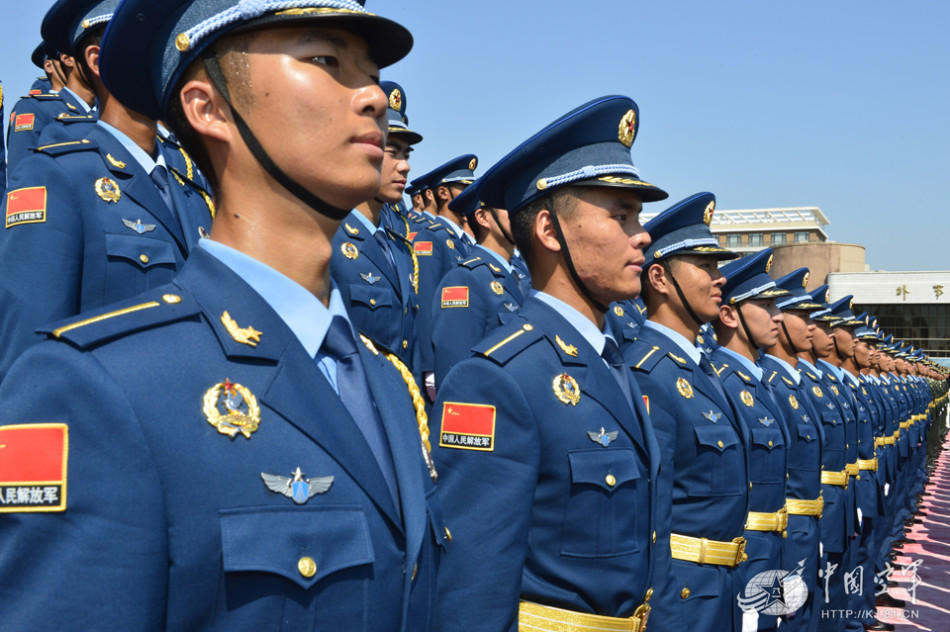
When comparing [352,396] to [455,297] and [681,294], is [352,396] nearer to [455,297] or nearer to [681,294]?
[681,294]

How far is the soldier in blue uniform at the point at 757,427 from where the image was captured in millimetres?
4750

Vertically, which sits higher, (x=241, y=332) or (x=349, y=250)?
(x=349, y=250)

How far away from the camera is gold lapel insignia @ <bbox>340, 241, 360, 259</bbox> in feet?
15.3

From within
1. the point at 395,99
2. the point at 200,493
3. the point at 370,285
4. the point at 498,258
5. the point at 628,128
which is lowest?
the point at 200,493

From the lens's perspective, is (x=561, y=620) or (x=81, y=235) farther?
(x=81, y=235)

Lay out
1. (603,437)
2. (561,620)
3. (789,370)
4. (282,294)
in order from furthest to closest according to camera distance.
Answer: (789,370), (603,437), (561,620), (282,294)

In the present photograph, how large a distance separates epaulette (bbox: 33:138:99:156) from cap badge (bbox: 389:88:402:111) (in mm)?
3346

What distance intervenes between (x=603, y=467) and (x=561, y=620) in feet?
1.68

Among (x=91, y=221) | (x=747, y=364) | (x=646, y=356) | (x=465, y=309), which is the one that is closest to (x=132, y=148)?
(x=91, y=221)

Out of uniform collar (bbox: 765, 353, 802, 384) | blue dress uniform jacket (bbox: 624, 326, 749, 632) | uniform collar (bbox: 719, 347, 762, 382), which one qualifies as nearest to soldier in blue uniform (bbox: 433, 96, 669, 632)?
blue dress uniform jacket (bbox: 624, 326, 749, 632)

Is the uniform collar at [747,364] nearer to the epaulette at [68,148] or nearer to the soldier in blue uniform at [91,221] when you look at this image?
the soldier in blue uniform at [91,221]

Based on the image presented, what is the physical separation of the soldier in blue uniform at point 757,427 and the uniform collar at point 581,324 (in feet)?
4.86

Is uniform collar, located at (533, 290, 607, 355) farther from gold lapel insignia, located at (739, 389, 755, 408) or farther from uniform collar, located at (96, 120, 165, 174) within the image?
gold lapel insignia, located at (739, 389, 755, 408)

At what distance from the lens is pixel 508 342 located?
117 inches
